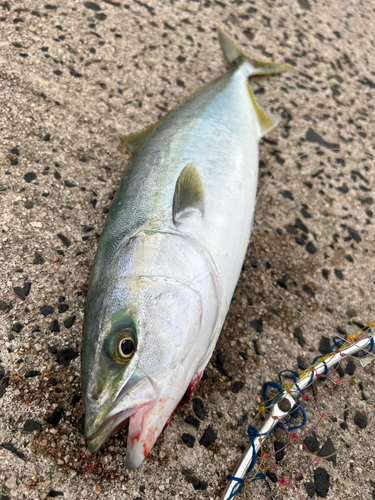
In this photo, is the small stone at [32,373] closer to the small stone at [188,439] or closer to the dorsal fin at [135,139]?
the small stone at [188,439]

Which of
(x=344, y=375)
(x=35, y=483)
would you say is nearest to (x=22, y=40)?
(x=35, y=483)

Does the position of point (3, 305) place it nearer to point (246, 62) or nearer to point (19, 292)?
point (19, 292)

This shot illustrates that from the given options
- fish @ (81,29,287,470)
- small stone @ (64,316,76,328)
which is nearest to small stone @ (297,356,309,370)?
fish @ (81,29,287,470)

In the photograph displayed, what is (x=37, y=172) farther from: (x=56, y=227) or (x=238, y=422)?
(x=238, y=422)

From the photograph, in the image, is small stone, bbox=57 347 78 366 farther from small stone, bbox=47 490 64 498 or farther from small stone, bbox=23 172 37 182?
small stone, bbox=23 172 37 182

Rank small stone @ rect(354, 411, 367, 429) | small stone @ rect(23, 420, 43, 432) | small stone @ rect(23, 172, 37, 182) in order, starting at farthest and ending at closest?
1. small stone @ rect(23, 172, 37, 182)
2. small stone @ rect(354, 411, 367, 429)
3. small stone @ rect(23, 420, 43, 432)

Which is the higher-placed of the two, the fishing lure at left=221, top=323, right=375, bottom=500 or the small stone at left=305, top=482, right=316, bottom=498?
the fishing lure at left=221, top=323, right=375, bottom=500

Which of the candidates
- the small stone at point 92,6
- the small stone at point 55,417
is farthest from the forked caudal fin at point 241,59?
the small stone at point 55,417
